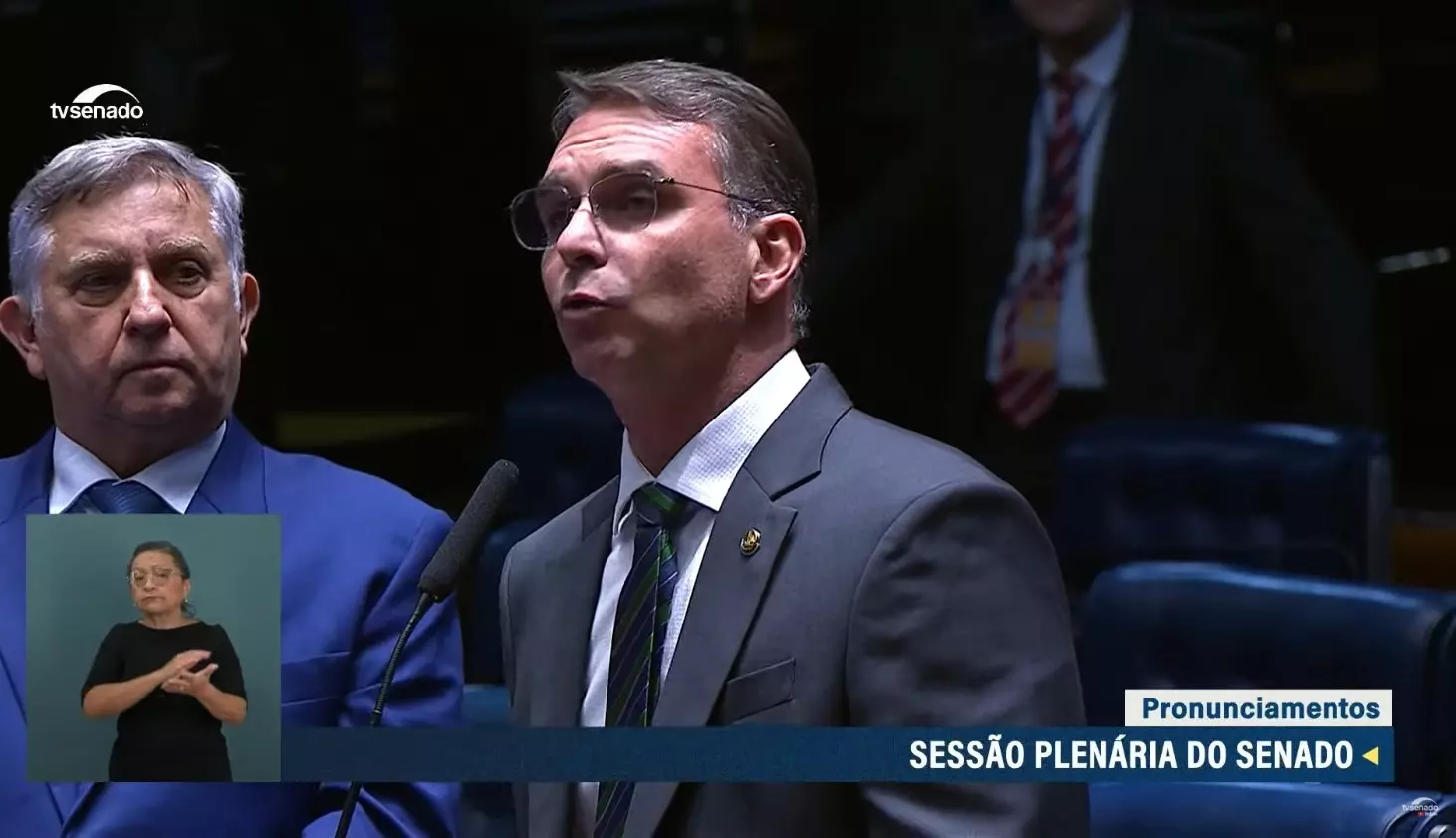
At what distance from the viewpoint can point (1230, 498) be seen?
246cm

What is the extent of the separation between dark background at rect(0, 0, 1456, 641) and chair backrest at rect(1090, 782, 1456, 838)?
49 centimetres

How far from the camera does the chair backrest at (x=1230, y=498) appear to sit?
2.45m

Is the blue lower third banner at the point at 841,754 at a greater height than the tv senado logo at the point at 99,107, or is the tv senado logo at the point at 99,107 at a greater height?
the tv senado logo at the point at 99,107

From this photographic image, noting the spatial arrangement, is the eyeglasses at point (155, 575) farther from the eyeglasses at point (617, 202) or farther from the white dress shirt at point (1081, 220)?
the white dress shirt at point (1081, 220)

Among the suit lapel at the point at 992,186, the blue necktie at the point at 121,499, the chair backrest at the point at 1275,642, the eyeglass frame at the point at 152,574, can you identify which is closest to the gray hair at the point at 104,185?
the blue necktie at the point at 121,499

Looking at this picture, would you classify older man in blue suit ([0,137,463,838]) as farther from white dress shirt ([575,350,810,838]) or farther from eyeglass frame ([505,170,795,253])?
eyeglass frame ([505,170,795,253])

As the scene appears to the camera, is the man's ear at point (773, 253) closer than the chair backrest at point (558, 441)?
Yes

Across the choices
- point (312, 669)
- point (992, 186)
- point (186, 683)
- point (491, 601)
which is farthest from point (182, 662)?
point (992, 186)

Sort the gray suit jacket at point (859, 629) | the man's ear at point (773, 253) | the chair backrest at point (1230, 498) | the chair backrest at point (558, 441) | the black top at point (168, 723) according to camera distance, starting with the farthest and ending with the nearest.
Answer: the chair backrest at point (1230, 498)
the chair backrest at point (558, 441)
the black top at point (168, 723)
the man's ear at point (773, 253)
the gray suit jacket at point (859, 629)

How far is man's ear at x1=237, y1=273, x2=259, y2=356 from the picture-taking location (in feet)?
7.72

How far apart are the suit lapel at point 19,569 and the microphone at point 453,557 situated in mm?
389

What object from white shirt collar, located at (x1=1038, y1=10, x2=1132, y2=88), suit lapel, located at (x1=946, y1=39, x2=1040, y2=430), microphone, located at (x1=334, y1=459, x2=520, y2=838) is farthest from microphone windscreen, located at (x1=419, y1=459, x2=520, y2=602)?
white shirt collar, located at (x1=1038, y1=10, x2=1132, y2=88)

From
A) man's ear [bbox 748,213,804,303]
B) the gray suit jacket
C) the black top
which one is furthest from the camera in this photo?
the black top

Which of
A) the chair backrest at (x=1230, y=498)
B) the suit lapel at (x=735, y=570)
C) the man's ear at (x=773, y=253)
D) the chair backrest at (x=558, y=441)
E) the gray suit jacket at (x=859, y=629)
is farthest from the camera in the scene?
the chair backrest at (x=1230, y=498)
